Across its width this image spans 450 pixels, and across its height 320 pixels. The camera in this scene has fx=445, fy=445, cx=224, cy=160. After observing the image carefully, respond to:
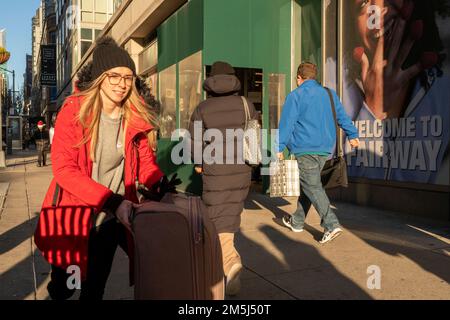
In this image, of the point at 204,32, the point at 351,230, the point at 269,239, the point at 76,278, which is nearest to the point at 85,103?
the point at 76,278

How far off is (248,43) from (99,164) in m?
6.99

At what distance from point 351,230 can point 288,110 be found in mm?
1844

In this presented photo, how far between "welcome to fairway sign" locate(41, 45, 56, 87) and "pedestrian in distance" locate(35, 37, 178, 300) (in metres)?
52.0

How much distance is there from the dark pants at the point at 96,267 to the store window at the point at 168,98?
884 centimetres

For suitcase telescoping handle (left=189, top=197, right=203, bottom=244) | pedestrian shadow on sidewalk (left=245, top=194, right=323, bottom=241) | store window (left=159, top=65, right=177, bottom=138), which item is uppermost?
store window (left=159, top=65, right=177, bottom=138)

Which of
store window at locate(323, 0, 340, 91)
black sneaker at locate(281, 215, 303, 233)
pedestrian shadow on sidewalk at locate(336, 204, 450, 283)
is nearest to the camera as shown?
pedestrian shadow on sidewalk at locate(336, 204, 450, 283)

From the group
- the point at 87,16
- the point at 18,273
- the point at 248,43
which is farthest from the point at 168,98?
the point at 87,16

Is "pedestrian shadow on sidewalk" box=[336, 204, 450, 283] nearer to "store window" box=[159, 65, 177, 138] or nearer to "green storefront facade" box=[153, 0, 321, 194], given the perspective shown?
"green storefront facade" box=[153, 0, 321, 194]

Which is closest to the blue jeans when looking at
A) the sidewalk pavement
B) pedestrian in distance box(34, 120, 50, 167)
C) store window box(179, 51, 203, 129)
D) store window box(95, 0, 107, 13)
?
the sidewalk pavement

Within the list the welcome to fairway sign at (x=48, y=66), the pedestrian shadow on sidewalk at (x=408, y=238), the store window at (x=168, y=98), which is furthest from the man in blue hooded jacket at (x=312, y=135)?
the welcome to fairway sign at (x=48, y=66)

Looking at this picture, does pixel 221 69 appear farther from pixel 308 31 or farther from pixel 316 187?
pixel 308 31

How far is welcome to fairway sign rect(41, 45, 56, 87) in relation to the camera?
5019 centimetres

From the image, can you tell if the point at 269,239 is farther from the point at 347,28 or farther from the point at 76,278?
the point at 347,28

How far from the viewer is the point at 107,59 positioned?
239cm
